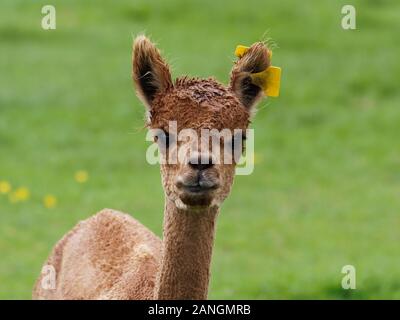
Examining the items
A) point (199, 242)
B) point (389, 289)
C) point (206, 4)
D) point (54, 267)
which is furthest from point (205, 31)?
point (199, 242)

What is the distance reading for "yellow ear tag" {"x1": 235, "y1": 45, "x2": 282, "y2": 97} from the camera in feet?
19.2

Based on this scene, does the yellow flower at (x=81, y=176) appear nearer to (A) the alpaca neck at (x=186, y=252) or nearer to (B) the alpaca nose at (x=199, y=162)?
(A) the alpaca neck at (x=186, y=252)

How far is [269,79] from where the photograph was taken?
5.89 metres

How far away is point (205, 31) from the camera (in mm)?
21016

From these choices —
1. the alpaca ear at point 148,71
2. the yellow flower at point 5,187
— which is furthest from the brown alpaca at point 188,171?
the yellow flower at point 5,187

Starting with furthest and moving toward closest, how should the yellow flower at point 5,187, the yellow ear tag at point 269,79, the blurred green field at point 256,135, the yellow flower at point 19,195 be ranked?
the yellow flower at point 5,187 → the yellow flower at point 19,195 → the blurred green field at point 256,135 → the yellow ear tag at point 269,79

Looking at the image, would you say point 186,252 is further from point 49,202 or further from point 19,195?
point 19,195

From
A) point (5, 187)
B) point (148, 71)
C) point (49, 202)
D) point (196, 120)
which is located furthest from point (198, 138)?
point (5, 187)

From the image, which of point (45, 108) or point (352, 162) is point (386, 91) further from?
point (45, 108)

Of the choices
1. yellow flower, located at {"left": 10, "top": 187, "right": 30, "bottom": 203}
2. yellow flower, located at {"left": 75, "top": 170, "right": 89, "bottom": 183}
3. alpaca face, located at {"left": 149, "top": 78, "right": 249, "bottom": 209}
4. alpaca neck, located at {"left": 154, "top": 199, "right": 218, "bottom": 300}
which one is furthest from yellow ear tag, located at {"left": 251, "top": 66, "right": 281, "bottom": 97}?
yellow flower, located at {"left": 75, "top": 170, "right": 89, "bottom": 183}

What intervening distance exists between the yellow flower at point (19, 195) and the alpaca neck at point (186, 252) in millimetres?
7675

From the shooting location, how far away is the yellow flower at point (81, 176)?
14016mm

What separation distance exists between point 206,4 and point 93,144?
7.01m

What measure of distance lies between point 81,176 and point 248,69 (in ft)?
27.7
